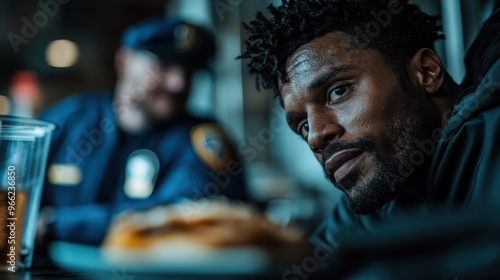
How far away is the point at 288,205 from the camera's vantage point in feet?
6.15

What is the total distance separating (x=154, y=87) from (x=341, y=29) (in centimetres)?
98

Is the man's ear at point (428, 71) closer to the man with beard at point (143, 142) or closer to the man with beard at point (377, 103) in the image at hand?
the man with beard at point (377, 103)

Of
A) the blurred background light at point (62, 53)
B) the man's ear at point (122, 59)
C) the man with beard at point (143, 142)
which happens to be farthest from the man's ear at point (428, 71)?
the blurred background light at point (62, 53)

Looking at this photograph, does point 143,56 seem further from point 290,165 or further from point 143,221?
point 290,165

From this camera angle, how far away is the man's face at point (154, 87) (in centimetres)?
126

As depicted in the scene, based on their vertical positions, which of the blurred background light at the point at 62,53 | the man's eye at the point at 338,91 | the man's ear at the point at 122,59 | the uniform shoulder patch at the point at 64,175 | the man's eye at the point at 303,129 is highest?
the blurred background light at the point at 62,53

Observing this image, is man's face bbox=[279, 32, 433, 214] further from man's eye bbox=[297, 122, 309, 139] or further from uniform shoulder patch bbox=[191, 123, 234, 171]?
uniform shoulder patch bbox=[191, 123, 234, 171]

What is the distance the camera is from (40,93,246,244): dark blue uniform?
113cm

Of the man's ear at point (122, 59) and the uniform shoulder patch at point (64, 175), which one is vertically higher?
the man's ear at point (122, 59)

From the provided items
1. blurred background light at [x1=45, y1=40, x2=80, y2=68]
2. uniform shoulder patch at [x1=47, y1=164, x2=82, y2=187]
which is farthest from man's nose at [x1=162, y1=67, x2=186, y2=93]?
blurred background light at [x1=45, y1=40, x2=80, y2=68]

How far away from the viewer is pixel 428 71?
33 cm

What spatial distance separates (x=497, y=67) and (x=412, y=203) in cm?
10

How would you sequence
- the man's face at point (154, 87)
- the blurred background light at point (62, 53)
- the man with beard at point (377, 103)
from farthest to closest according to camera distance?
the blurred background light at point (62, 53)
the man's face at point (154, 87)
the man with beard at point (377, 103)

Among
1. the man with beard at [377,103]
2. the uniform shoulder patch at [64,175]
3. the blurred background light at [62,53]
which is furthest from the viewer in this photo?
the blurred background light at [62,53]
